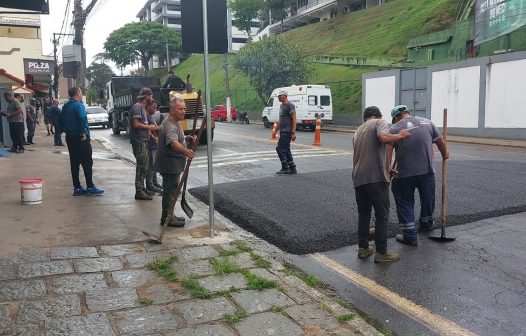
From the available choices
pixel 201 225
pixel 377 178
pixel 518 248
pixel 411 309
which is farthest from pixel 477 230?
pixel 201 225

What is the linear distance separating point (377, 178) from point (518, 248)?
6.33ft

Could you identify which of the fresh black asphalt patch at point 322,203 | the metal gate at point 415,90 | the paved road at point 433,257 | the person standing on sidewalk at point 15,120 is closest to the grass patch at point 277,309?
the paved road at point 433,257

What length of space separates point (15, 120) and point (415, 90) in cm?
1968

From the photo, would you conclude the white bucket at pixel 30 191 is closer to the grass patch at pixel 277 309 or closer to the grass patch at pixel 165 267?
the grass patch at pixel 165 267

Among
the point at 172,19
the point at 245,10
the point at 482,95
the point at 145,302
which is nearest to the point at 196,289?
the point at 145,302

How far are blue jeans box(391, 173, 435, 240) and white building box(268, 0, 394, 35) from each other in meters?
63.6

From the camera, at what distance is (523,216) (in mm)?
6832

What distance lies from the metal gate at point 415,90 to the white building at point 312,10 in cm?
4182

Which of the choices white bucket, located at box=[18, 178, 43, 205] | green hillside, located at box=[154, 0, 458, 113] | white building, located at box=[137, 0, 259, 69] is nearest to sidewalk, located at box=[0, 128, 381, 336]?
white bucket, located at box=[18, 178, 43, 205]

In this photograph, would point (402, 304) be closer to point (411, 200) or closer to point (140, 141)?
point (411, 200)

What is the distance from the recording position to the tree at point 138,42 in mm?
86500

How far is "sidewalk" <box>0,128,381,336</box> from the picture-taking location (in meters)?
3.64

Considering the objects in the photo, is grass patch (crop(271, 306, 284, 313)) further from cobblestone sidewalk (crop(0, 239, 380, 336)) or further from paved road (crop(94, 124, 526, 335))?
paved road (crop(94, 124, 526, 335))

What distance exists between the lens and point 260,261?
5105 mm
